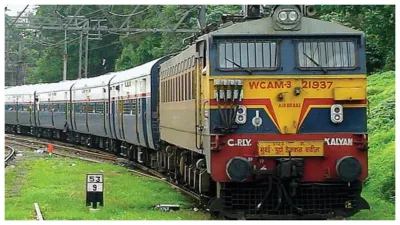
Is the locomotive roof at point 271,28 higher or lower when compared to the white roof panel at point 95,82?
higher

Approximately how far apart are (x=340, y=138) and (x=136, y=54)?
31611mm

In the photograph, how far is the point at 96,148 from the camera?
31.0 meters

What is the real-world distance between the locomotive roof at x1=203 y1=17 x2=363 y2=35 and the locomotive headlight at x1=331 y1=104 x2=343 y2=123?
1077 millimetres

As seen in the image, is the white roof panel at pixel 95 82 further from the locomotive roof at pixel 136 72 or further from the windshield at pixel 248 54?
the windshield at pixel 248 54

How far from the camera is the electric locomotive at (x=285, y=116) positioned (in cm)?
1155

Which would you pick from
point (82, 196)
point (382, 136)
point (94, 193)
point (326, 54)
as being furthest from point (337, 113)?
point (382, 136)

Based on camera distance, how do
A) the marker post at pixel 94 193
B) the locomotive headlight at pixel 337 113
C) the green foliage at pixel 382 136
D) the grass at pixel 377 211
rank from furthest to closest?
the green foliage at pixel 382 136, the marker post at pixel 94 193, the grass at pixel 377 211, the locomotive headlight at pixel 337 113

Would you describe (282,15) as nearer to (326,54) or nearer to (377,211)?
(326,54)

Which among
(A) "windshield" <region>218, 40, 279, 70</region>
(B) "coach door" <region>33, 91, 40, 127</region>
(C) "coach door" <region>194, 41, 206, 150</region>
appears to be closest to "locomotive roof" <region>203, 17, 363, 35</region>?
(A) "windshield" <region>218, 40, 279, 70</region>

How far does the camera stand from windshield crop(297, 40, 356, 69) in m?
11.7

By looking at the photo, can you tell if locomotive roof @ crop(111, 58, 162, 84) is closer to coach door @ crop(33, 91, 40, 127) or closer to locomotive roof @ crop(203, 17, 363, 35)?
locomotive roof @ crop(203, 17, 363, 35)

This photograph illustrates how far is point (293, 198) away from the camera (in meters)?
11.8

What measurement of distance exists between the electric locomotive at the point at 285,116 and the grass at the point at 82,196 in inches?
51.5

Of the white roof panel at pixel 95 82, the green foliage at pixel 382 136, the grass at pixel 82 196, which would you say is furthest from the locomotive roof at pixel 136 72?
the green foliage at pixel 382 136
